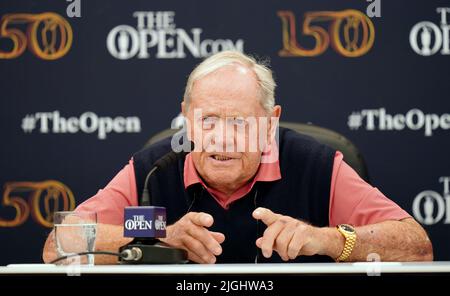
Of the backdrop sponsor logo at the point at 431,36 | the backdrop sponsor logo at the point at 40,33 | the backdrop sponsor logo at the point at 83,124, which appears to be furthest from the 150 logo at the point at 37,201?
the backdrop sponsor logo at the point at 431,36

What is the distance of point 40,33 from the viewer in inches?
141

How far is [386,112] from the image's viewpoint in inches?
137

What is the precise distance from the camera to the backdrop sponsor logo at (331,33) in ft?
11.5

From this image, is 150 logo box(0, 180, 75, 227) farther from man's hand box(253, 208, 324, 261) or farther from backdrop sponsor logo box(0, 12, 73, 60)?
man's hand box(253, 208, 324, 261)

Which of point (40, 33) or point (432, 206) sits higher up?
point (40, 33)

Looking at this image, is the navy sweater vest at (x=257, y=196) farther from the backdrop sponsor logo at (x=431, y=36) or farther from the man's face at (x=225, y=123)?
the backdrop sponsor logo at (x=431, y=36)

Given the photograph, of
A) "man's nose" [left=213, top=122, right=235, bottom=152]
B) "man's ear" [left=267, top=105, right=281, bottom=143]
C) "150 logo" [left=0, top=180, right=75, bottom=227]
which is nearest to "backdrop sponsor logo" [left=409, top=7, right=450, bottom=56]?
"man's ear" [left=267, top=105, right=281, bottom=143]

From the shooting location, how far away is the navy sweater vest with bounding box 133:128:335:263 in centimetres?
261

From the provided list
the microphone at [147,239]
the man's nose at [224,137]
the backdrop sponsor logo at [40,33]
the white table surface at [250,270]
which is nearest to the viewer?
the white table surface at [250,270]

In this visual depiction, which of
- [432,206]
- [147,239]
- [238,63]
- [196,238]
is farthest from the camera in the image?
[432,206]

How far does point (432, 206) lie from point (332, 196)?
3.12 feet

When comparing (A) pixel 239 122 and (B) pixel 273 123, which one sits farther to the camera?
(B) pixel 273 123

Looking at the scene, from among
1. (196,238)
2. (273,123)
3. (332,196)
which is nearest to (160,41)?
(273,123)

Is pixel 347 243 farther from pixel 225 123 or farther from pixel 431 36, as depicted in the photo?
pixel 431 36
